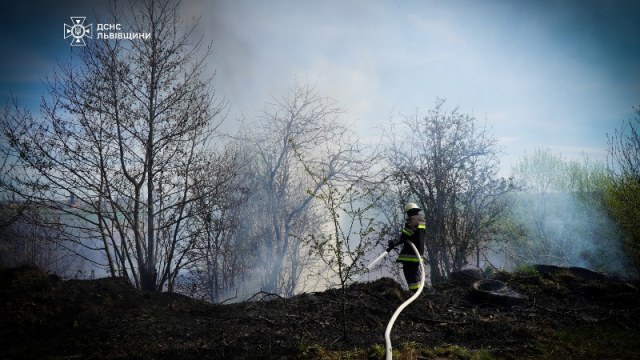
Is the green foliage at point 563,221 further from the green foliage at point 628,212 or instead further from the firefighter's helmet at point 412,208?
the firefighter's helmet at point 412,208

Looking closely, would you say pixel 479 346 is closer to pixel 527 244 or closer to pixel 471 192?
pixel 471 192

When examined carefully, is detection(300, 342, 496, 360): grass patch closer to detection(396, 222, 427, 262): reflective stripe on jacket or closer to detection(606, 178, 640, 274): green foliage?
detection(396, 222, 427, 262): reflective stripe on jacket

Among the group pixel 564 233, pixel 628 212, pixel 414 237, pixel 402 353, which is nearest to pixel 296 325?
pixel 402 353

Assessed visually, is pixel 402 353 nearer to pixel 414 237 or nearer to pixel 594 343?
pixel 594 343

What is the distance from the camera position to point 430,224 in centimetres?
1428

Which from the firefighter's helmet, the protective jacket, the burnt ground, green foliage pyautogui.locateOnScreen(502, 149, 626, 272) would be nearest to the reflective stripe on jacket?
the protective jacket

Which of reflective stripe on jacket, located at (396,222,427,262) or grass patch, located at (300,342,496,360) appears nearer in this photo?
grass patch, located at (300,342,496,360)

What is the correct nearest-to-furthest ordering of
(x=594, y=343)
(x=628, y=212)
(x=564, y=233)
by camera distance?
(x=594, y=343)
(x=628, y=212)
(x=564, y=233)

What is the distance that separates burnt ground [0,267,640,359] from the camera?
341 cm

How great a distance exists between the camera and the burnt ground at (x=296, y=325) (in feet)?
11.2

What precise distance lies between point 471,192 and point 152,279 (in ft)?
43.5

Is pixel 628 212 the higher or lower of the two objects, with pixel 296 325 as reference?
higher

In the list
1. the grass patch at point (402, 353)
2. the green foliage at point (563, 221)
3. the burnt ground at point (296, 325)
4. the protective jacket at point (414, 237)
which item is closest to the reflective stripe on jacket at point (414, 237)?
the protective jacket at point (414, 237)

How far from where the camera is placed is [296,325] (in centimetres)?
447
